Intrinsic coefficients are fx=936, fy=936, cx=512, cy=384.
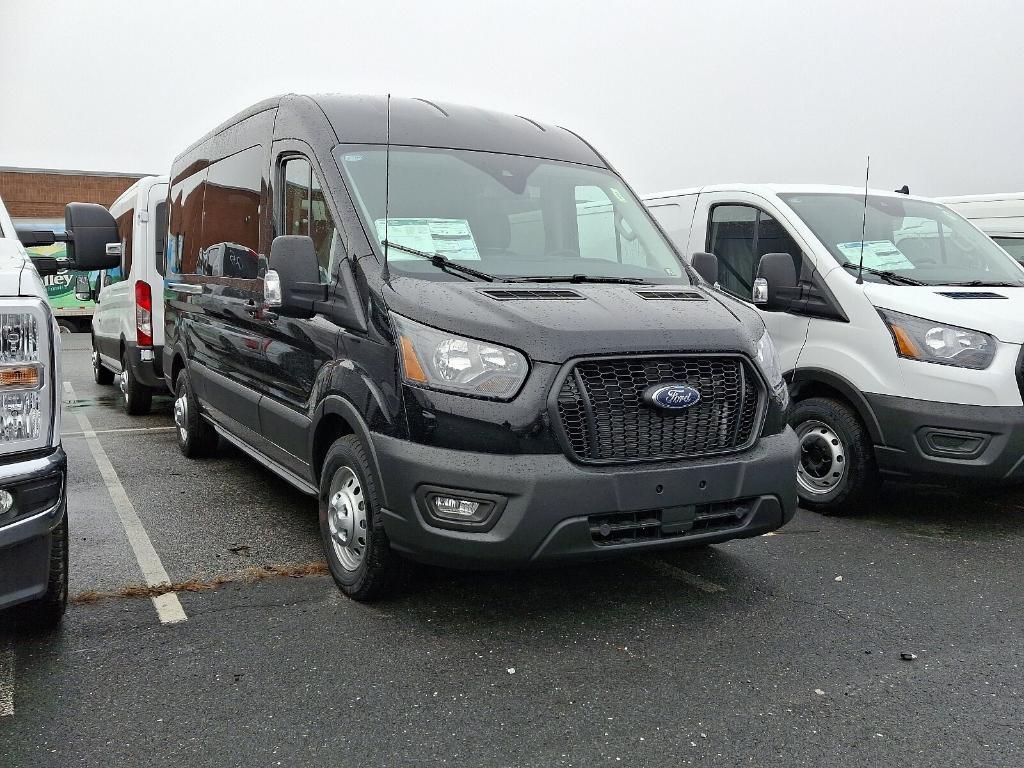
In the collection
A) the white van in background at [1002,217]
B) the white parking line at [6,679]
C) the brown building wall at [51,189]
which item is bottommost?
the white parking line at [6,679]

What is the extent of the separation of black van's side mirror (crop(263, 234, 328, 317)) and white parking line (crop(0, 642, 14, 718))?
1789mm

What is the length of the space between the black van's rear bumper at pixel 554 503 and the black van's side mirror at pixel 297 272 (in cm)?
87

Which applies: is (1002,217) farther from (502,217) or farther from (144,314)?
(144,314)

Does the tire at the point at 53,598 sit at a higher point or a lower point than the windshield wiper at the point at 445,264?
lower

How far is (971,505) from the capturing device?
608cm

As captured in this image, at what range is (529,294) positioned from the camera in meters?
3.85

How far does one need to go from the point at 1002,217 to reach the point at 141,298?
8162 millimetres

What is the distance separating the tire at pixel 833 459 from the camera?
548cm

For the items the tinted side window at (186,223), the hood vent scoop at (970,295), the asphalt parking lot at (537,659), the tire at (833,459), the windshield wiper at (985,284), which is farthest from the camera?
the tinted side window at (186,223)

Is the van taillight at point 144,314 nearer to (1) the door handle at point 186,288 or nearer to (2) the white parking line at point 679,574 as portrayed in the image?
(1) the door handle at point 186,288

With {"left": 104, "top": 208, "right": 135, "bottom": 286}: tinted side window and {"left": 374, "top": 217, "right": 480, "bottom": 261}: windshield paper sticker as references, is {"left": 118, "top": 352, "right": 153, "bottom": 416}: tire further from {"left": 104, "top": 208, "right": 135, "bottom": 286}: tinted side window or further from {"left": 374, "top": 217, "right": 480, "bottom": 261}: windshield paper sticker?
{"left": 374, "top": 217, "right": 480, "bottom": 261}: windshield paper sticker

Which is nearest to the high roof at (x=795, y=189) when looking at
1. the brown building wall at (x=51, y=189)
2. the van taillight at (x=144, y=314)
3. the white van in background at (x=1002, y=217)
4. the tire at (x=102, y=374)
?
the white van in background at (x=1002, y=217)

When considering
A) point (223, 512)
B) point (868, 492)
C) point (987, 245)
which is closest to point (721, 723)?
point (868, 492)

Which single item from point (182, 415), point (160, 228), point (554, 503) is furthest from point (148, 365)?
point (554, 503)
